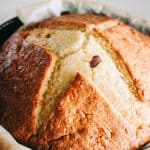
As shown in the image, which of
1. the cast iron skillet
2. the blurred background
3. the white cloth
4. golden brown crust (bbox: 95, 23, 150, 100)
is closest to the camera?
the white cloth

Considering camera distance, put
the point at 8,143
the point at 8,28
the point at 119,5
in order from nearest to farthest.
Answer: the point at 8,143 < the point at 8,28 < the point at 119,5

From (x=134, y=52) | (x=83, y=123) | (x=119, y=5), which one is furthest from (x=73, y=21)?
(x=119, y=5)

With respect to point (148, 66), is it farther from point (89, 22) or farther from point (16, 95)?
point (16, 95)

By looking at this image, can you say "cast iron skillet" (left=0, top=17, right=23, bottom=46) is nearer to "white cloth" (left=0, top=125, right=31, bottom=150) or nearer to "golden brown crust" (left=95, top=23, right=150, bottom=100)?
"golden brown crust" (left=95, top=23, right=150, bottom=100)

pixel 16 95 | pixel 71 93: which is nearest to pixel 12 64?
pixel 16 95

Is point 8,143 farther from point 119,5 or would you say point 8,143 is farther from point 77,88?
point 119,5

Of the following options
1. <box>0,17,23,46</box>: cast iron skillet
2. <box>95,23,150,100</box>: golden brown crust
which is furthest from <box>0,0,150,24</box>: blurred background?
<box>95,23,150,100</box>: golden brown crust

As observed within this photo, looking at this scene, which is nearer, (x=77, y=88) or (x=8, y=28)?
(x=77, y=88)

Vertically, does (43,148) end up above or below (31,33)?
below
